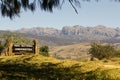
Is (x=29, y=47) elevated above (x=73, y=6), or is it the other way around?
(x=73, y=6)

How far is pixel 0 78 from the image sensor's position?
1219cm

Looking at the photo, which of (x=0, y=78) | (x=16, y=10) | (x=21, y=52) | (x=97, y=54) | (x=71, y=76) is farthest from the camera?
(x=97, y=54)

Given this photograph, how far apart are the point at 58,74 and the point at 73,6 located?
3.00 meters

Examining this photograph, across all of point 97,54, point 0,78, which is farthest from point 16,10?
point 97,54

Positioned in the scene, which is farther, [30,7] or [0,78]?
[30,7]

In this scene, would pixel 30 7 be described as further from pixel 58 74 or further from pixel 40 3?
pixel 58 74

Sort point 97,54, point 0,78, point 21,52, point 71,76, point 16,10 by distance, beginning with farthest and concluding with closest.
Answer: point 97,54 → point 21,52 → point 16,10 → point 71,76 → point 0,78

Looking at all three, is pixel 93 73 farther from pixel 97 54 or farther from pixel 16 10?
pixel 97 54

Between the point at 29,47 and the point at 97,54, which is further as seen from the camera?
the point at 97,54

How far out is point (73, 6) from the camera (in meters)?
13.6

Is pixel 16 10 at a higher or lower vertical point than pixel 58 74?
higher

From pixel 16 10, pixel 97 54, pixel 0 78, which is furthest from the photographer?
pixel 97 54

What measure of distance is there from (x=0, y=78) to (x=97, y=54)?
43475 mm

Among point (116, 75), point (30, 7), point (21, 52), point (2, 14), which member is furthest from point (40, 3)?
point (21, 52)
